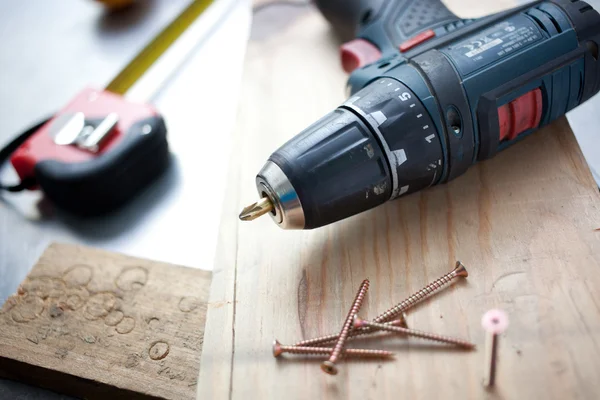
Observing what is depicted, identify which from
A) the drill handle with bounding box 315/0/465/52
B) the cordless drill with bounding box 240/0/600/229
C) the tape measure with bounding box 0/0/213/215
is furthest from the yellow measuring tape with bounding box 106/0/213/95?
the cordless drill with bounding box 240/0/600/229

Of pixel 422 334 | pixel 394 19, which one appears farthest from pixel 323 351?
pixel 394 19

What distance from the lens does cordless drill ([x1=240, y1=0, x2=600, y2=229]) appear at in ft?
2.55

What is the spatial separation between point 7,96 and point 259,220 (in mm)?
799

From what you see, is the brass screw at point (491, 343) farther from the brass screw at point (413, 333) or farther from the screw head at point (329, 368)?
the screw head at point (329, 368)

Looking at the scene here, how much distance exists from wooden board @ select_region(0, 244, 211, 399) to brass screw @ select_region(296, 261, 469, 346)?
0.57ft

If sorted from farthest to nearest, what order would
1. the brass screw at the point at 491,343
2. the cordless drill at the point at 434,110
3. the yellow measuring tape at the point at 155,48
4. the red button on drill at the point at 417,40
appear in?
the yellow measuring tape at the point at 155,48 → the red button on drill at the point at 417,40 → the cordless drill at the point at 434,110 → the brass screw at the point at 491,343

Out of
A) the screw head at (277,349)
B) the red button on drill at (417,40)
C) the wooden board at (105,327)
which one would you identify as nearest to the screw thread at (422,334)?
the screw head at (277,349)

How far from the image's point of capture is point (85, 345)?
82 centimetres

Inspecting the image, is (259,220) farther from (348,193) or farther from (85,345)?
(85,345)

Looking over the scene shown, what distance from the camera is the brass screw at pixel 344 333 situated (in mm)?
699

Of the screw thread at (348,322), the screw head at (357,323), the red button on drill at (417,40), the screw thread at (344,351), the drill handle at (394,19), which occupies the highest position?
the red button on drill at (417,40)

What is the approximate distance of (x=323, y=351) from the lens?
0.73 meters

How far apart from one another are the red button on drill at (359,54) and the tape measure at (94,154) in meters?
0.37

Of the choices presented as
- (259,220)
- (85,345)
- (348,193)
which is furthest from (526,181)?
(85,345)
